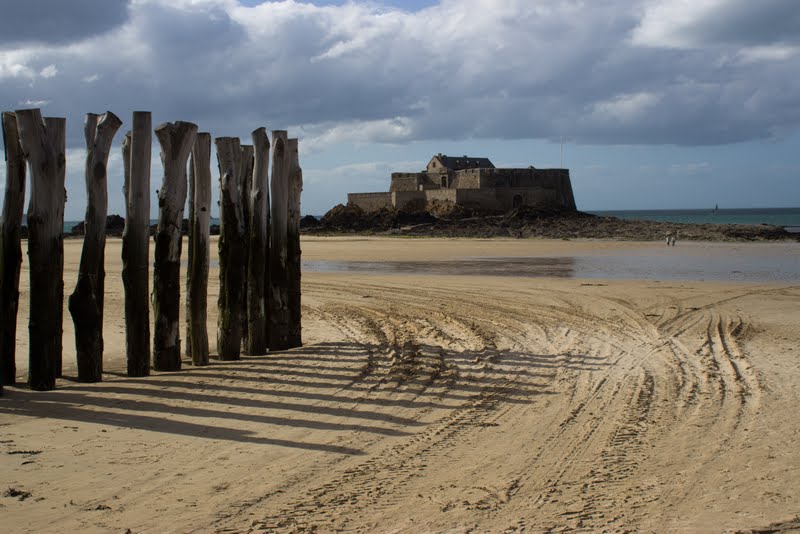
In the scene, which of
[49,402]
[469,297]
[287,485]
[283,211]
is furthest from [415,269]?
[287,485]

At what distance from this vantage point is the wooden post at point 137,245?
7777mm

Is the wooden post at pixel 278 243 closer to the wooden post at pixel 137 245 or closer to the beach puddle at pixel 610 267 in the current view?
the wooden post at pixel 137 245

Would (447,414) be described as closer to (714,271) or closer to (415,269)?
(415,269)

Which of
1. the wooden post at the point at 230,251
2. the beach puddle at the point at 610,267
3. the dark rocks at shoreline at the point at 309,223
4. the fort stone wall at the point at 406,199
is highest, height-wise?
the fort stone wall at the point at 406,199

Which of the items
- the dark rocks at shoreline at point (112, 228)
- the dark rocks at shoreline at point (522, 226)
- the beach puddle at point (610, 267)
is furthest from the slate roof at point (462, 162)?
the beach puddle at point (610, 267)

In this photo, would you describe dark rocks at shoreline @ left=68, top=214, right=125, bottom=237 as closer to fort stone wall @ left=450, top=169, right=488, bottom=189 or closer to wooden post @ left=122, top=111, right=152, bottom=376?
fort stone wall @ left=450, top=169, right=488, bottom=189

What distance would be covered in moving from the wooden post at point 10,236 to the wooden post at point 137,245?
98 cm

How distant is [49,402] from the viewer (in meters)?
6.73

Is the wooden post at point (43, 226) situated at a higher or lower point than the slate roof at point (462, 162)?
lower

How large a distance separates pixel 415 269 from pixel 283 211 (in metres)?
13.7

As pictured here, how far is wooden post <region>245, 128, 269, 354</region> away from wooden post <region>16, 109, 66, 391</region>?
91.9 inches

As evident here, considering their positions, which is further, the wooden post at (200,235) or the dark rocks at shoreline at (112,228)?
the dark rocks at shoreline at (112,228)

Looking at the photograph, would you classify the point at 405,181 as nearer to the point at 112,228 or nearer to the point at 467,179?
the point at 467,179

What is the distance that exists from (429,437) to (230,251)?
4.01 meters
